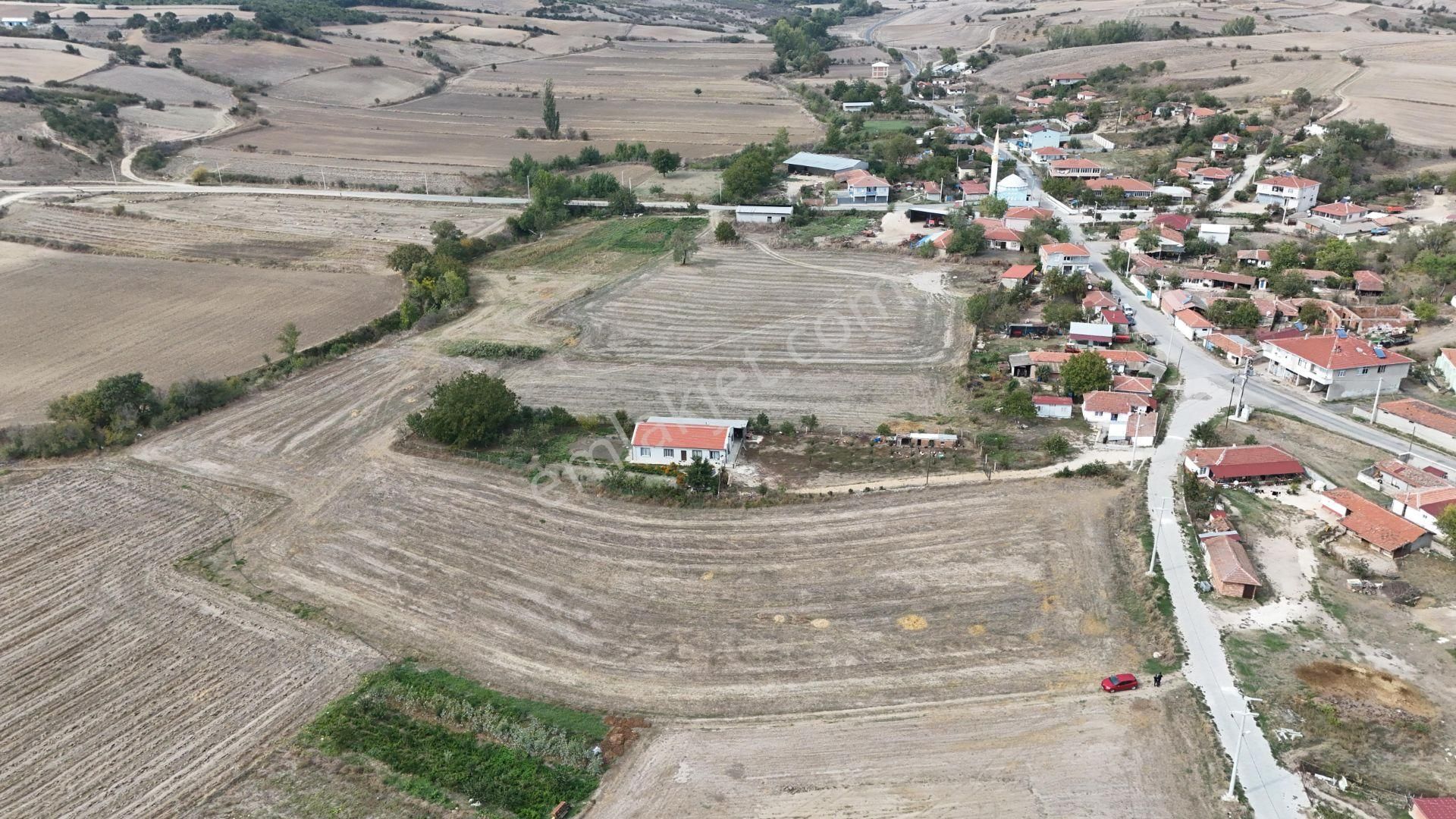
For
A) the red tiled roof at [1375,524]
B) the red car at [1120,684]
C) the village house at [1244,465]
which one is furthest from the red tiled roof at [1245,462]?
the red car at [1120,684]

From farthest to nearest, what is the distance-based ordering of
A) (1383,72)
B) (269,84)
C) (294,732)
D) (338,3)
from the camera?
(338,3) < (269,84) < (1383,72) < (294,732)

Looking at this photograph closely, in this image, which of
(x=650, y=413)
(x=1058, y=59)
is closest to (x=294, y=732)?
(x=650, y=413)

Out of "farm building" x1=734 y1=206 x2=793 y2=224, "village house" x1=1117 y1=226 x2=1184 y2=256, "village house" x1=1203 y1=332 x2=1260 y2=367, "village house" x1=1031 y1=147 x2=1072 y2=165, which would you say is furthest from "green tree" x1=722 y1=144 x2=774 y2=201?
"village house" x1=1203 y1=332 x2=1260 y2=367

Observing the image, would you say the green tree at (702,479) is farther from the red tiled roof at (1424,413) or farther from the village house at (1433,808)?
the red tiled roof at (1424,413)

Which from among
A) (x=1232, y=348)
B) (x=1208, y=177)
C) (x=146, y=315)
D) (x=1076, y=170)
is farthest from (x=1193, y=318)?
(x=146, y=315)

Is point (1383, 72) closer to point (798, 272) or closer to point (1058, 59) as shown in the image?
point (1058, 59)

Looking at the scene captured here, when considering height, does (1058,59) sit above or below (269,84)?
above
